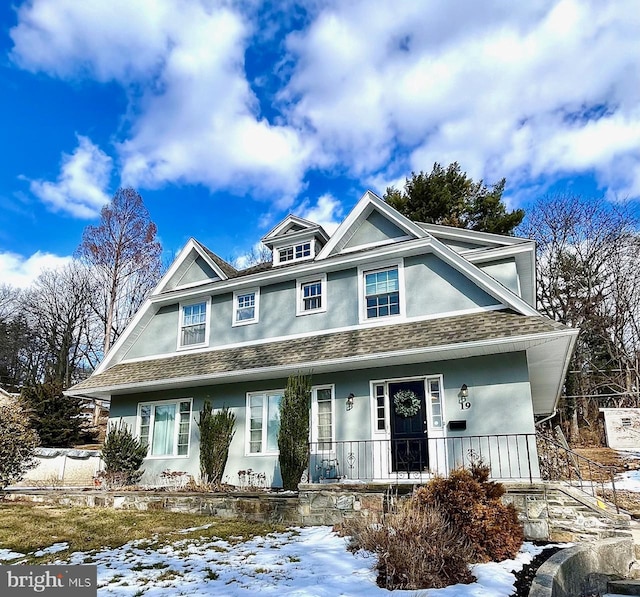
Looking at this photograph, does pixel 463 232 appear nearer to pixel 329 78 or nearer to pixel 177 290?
pixel 329 78

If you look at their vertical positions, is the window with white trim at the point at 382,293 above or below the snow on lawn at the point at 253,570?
above

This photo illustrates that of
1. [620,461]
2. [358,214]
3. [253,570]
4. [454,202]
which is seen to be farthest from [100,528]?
[454,202]

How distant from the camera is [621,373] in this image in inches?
1009

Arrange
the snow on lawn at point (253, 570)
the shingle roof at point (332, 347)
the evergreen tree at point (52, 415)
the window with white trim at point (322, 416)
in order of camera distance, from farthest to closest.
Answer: the evergreen tree at point (52, 415), the window with white trim at point (322, 416), the shingle roof at point (332, 347), the snow on lawn at point (253, 570)

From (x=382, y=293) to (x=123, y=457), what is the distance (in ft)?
27.1

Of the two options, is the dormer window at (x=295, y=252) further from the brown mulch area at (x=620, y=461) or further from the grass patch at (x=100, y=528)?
the brown mulch area at (x=620, y=461)

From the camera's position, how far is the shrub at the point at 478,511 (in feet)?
19.9

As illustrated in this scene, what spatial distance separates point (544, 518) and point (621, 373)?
21780mm

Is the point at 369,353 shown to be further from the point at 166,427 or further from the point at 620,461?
the point at 620,461

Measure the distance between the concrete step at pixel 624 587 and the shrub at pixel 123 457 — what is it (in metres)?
11.3

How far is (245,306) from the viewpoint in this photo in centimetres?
1423

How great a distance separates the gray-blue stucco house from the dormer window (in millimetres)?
42

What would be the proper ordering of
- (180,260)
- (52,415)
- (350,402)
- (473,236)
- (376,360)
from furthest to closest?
(52,415) < (180,260) < (473,236) < (350,402) < (376,360)

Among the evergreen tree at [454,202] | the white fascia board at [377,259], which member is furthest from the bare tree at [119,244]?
the evergreen tree at [454,202]
